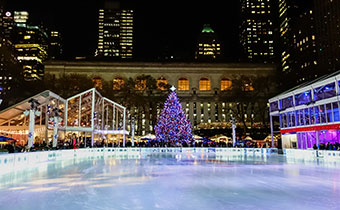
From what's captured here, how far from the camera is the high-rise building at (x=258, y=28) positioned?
184m

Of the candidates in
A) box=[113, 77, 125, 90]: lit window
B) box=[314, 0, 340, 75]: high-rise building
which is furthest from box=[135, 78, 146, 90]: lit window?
box=[314, 0, 340, 75]: high-rise building

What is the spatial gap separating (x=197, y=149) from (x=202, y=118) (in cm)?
4597

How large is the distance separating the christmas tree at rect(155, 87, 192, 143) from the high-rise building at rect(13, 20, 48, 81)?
139 metres

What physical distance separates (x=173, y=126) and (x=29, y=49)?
154m

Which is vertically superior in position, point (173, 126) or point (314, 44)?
point (314, 44)

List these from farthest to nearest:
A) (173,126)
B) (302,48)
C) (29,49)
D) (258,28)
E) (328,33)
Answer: (258,28) → (29,49) → (302,48) → (328,33) → (173,126)

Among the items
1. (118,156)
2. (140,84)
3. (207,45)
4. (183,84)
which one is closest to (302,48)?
(183,84)

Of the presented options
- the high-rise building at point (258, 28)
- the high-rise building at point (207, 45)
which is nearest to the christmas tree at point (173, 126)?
the high-rise building at point (207, 45)

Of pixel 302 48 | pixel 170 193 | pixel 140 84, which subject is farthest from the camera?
pixel 302 48

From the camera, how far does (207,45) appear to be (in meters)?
192

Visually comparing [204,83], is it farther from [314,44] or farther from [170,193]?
[170,193]

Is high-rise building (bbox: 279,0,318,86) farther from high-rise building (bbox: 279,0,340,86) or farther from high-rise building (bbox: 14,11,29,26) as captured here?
high-rise building (bbox: 14,11,29,26)

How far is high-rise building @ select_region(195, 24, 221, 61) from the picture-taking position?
626 feet

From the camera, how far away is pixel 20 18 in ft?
638
